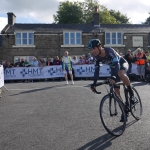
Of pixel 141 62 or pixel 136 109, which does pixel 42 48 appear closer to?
pixel 141 62

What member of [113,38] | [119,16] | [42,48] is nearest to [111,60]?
[42,48]

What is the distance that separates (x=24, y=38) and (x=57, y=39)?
4477mm

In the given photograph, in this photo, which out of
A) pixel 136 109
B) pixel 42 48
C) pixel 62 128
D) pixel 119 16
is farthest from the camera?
pixel 119 16

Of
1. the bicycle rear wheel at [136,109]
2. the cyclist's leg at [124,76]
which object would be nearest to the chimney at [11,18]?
the bicycle rear wheel at [136,109]

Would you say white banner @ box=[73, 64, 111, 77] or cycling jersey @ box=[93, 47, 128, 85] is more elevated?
cycling jersey @ box=[93, 47, 128, 85]

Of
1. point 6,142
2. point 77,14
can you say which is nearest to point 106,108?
point 6,142

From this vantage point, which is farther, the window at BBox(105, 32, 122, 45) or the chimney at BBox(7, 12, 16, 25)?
the chimney at BBox(7, 12, 16, 25)

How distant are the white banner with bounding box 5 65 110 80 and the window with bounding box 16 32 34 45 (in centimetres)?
1766

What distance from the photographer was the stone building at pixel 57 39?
1486 inches

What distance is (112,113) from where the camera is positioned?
19.4 feet

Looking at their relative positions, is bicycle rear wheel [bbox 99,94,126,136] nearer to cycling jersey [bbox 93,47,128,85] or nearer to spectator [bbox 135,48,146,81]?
cycling jersey [bbox 93,47,128,85]

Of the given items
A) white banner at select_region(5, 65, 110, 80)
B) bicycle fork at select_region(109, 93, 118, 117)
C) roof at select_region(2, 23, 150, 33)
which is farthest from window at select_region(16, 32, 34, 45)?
bicycle fork at select_region(109, 93, 118, 117)

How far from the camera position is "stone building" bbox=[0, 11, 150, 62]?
37.7 meters

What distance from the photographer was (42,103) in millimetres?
9945
